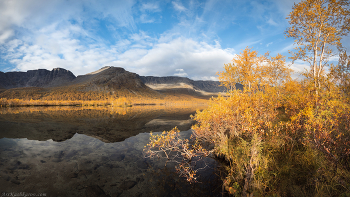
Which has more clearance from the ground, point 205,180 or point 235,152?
point 235,152

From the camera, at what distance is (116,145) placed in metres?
15.2

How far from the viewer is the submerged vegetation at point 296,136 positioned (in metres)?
5.18

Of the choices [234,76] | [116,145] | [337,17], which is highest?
[337,17]

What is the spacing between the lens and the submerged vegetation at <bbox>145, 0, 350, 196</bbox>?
5184mm

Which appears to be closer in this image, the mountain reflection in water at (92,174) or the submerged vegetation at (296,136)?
the submerged vegetation at (296,136)

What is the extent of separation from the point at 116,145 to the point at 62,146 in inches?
213

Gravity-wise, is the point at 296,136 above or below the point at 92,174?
above

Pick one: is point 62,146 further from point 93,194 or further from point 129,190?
point 129,190

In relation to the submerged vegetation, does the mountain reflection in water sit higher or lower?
lower

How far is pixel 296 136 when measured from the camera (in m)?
8.06

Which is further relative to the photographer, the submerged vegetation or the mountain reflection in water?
the mountain reflection in water

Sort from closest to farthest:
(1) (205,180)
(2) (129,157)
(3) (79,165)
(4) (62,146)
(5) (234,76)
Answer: (1) (205,180)
(3) (79,165)
(2) (129,157)
(4) (62,146)
(5) (234,76)

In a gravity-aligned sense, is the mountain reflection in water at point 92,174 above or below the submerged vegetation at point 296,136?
below

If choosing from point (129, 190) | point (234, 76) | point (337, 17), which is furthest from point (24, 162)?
point (337, 17)
